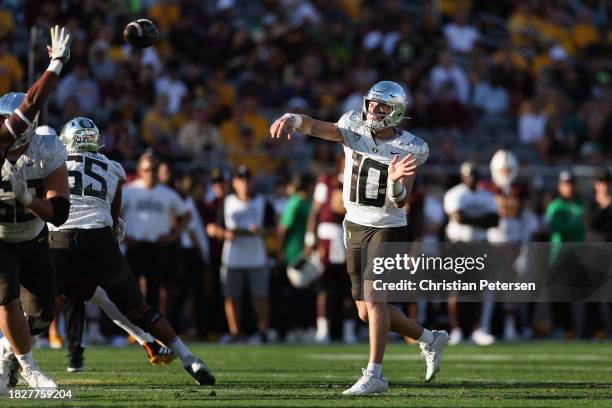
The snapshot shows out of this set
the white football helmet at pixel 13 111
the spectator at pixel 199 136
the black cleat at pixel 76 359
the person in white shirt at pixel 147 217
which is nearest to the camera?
the white football helmet at pixel 13 111

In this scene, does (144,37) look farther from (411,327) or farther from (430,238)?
(430,238)

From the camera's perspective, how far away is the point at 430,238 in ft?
51.9

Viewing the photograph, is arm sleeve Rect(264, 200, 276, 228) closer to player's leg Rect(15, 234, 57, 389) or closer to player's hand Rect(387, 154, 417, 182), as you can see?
player's hand Rect(387, 154, 417, 182)

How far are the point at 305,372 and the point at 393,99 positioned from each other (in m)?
2.60

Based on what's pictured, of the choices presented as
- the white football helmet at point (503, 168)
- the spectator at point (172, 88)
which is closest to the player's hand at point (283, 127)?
the white football helmet at point (503, 168)

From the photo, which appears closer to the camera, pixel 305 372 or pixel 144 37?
pixel 144 37

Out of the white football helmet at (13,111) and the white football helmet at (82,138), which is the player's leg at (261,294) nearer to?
the white football helmet at (82,138)

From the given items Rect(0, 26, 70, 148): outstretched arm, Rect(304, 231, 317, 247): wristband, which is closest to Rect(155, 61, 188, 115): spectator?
Rect(304, 231, 317, 247): wristband

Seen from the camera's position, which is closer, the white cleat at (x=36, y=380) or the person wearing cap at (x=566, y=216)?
the white cleat at (x=36, y=380)

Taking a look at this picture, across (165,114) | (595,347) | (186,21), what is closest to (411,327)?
(595,347)

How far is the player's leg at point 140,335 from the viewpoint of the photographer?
28.6 feet

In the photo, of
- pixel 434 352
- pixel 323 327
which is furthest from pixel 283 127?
pixel 323 327

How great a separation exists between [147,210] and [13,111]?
5850 mm

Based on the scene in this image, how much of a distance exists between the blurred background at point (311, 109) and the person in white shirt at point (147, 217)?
1.68 ft
